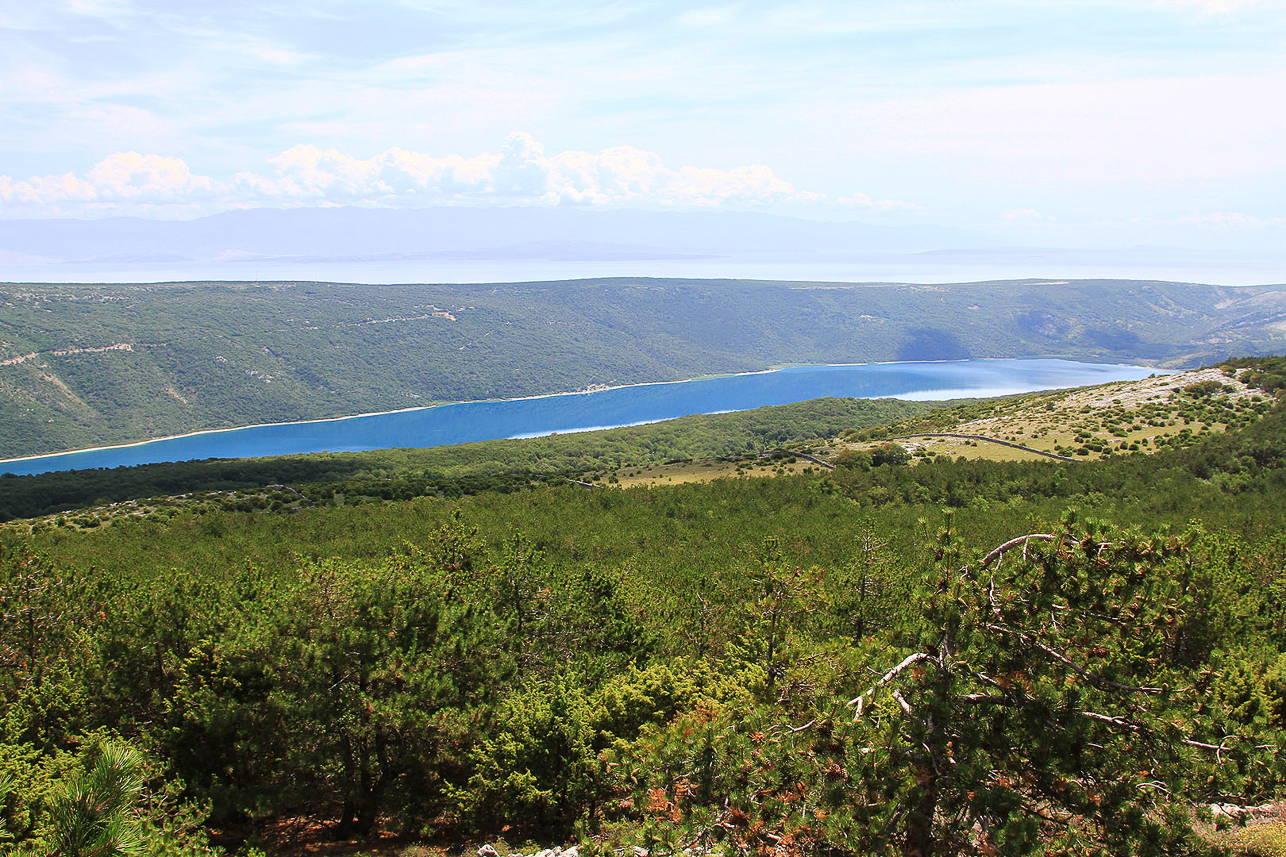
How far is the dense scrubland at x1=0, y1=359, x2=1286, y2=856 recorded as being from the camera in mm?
8055

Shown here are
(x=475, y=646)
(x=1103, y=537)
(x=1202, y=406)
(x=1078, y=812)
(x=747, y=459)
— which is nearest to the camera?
(x=1078, y=812)

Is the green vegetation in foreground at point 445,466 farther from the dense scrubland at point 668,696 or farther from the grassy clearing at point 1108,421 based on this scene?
the dense scrubland at point 668,696

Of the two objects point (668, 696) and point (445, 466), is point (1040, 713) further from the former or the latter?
point (445, 466)

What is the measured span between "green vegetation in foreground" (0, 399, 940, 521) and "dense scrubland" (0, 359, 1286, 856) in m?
44.8

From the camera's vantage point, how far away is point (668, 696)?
16.8 metres

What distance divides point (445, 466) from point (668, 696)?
335 feet

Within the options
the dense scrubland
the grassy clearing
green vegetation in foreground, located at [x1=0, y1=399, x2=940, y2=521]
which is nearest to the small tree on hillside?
the dense scrubland

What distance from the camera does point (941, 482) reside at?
61.1 m

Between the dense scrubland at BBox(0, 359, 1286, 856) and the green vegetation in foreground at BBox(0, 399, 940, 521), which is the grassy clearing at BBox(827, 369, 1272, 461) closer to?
the green vegetation in foreground at BBox(0, 399, 940, 521)

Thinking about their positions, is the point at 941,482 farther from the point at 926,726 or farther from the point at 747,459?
the point at 926,726

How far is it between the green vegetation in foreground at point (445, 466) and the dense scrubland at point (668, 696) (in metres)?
44.8

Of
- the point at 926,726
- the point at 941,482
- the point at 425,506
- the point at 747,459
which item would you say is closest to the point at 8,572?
the point at 926,726

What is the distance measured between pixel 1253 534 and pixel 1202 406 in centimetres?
5787

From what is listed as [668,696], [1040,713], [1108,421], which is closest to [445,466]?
[1108,421]
